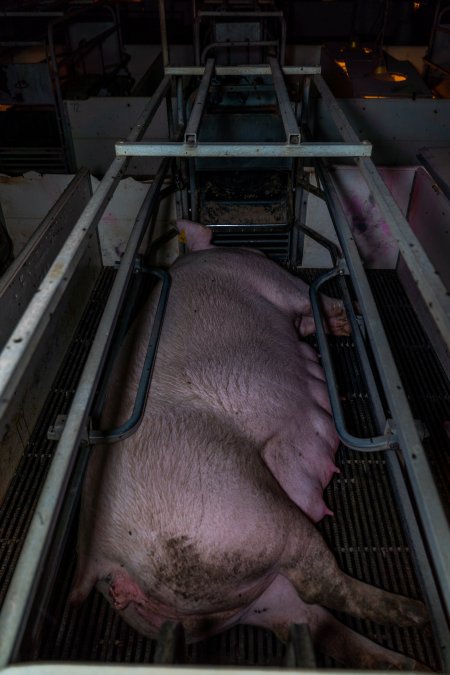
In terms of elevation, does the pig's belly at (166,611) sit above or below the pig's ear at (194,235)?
below

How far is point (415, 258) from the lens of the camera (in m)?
1.37

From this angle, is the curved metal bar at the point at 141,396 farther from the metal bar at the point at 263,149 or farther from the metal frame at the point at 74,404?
the metal bar at the point at 263,149

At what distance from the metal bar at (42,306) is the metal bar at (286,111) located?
601 mm

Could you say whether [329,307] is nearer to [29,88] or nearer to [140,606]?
[140,606]

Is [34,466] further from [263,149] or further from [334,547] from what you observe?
[263,149]

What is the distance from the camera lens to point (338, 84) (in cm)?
559

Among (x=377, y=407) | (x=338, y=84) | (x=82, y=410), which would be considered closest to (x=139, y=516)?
(x=82, y=410)

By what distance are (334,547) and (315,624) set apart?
0.35m

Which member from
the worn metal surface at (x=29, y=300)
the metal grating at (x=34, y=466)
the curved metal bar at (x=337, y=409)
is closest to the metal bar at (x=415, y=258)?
the curved metal bar at (x=337, y=409)

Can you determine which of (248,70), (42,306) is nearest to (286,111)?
(248,70)

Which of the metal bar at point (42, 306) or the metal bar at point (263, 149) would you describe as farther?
the metal bar at point (263, 149)

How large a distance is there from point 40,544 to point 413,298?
2.71 m

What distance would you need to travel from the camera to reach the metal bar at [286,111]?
179 centimetres


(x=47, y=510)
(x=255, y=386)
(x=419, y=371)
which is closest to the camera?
(x=47, y=510)
